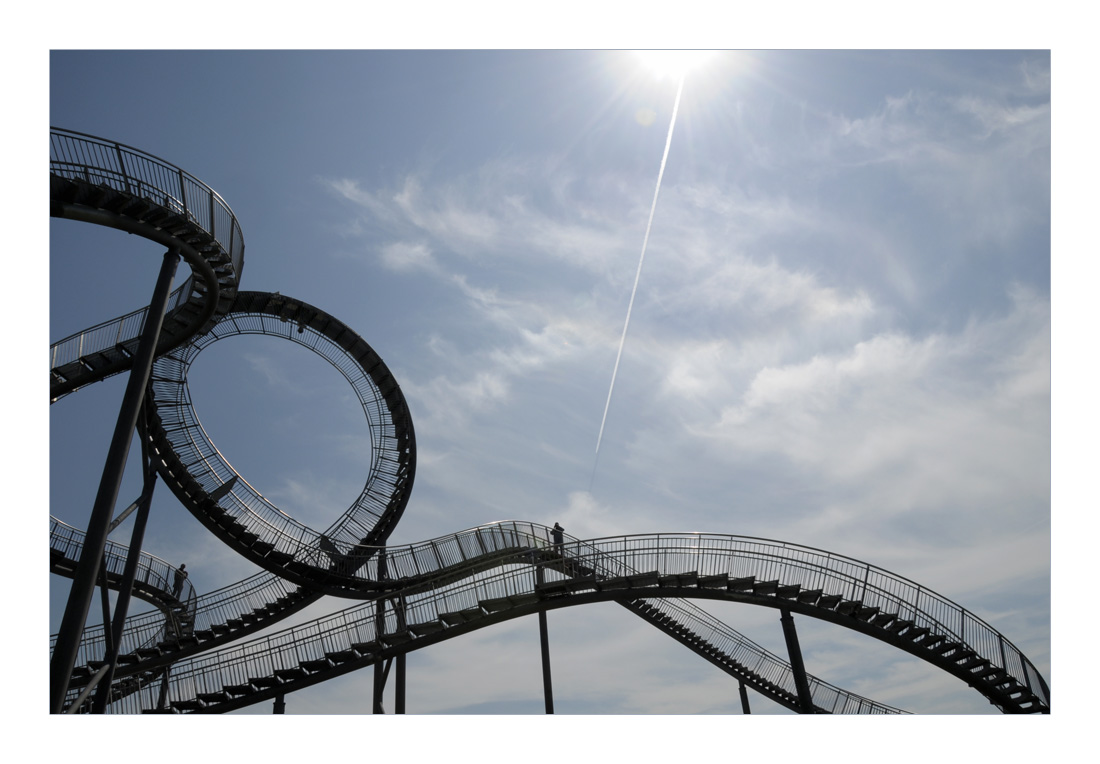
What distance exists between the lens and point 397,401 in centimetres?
2152

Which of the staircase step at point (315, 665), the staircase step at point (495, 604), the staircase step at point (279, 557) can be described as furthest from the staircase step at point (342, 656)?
the staircase step at point (279, 557)

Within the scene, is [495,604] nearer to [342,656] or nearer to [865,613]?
[342,656]

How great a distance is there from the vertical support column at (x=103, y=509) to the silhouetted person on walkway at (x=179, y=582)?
38.7 ft

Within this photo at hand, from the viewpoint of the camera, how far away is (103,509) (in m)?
10.8

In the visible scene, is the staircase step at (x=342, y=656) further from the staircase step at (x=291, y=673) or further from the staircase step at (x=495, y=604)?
the staircase step at (x=495, y=604)

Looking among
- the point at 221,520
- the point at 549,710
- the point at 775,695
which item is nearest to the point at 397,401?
the point at 221,520

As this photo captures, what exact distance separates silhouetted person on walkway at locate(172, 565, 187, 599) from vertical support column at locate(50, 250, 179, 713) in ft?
38.7

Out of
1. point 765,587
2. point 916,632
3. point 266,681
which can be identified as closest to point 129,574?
point 266,681

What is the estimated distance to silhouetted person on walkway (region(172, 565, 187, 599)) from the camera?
21.6m

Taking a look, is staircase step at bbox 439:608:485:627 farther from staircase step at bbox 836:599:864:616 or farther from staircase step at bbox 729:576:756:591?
staircase step at bbox 836:599:864:616

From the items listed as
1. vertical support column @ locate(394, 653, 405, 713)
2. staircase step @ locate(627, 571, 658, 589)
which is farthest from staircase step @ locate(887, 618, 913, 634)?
vertical support column @ locate(394, 653, 405, 713)

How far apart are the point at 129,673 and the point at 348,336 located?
33.0 ft

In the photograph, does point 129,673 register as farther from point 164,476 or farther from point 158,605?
point 158,605

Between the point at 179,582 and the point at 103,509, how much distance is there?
1251cm
